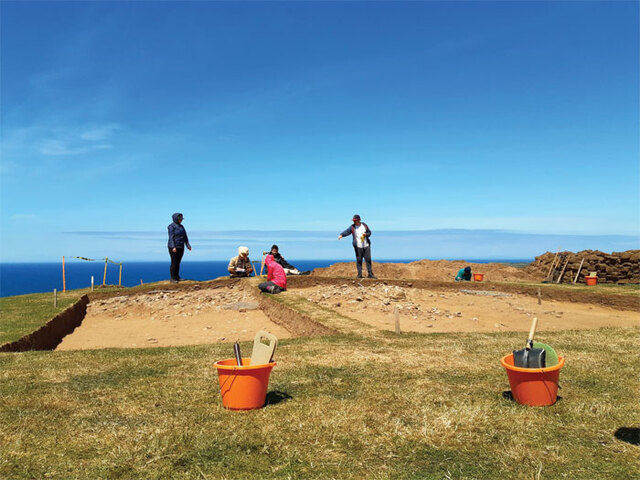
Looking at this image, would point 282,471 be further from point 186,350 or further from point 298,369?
point 186,350

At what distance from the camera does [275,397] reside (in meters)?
6.20

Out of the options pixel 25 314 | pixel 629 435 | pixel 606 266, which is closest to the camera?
pixel 629 435

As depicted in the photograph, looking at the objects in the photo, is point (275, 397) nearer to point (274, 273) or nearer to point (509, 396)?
point (509, 396)

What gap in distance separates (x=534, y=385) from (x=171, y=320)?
13.8 m

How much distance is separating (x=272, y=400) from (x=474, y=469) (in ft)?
9.35

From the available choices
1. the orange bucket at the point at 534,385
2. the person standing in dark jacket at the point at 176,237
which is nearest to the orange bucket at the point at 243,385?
the orange bucket at the point at 534,385

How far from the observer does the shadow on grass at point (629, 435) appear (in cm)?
471

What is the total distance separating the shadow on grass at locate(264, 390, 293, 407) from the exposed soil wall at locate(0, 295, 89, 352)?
7563 mm

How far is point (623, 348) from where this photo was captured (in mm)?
9367

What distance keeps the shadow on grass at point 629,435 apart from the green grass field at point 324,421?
83 millimetres

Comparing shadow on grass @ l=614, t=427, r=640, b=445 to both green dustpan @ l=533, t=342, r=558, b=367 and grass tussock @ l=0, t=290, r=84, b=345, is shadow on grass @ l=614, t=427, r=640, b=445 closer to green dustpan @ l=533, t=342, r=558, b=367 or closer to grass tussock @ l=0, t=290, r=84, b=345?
green dustpan @ l=533, t=342, r=558, b=367

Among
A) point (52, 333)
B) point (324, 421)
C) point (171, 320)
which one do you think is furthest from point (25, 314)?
point (324, 421)

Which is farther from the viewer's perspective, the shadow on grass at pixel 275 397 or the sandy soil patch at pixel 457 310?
the sandy soil patch at pixel 457 310

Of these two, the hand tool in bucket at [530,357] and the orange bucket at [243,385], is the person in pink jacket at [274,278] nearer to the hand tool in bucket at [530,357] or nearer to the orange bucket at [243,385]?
the orange bucket at [243,385]
